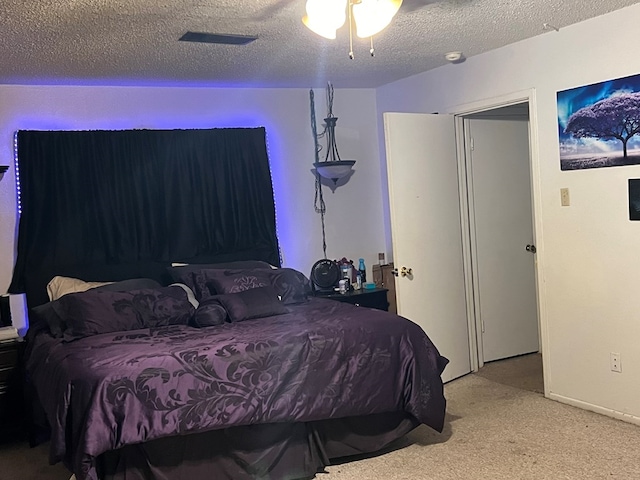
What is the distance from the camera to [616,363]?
3682mm

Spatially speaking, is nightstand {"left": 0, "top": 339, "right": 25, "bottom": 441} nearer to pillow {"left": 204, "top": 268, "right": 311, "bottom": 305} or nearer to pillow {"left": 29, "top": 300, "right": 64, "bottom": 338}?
pillow {"left": 29, "top": 300, "right": 64, "bottom": 338}

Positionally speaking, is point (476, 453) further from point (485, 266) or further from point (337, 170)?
point (337, 170)

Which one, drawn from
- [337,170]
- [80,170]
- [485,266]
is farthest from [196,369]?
[485,266]

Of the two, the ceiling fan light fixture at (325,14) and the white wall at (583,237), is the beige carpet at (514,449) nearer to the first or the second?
the white wall at (583,237)

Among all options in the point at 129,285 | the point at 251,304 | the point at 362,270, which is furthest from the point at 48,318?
the point at 362,270

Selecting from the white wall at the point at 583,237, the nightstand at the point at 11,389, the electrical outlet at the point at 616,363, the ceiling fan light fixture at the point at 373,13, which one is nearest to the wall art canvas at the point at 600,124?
the white wall at the point at 583,237

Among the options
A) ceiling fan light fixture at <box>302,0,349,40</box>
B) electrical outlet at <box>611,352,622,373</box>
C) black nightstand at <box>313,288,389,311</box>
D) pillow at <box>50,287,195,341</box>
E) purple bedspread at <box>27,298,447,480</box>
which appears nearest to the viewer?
ceiling fan light fixture at <box>302,0,349,40</box>

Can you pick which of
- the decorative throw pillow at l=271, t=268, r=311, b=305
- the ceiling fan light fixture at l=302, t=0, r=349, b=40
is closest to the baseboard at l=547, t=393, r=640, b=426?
the decorative throw pillow at l=271, t=268, r=311, b=305

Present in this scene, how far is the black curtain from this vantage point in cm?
425

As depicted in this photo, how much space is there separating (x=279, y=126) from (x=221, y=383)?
8.77 feet

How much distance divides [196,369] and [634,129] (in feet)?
8.60

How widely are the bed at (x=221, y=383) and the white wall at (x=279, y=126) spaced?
120 centimetres

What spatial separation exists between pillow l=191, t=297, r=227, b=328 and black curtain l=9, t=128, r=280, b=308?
3.22 ft

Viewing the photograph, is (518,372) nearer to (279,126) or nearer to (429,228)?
(429,228)
